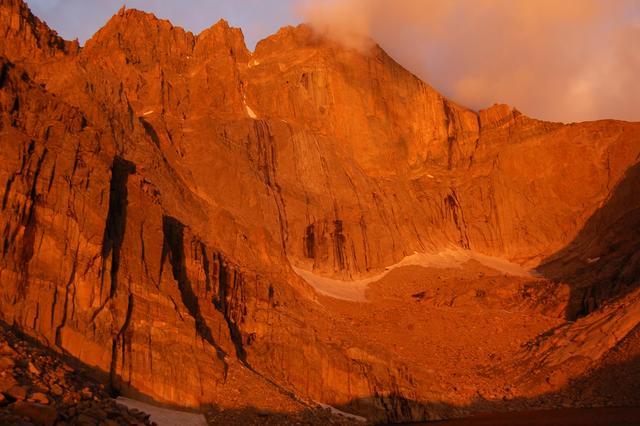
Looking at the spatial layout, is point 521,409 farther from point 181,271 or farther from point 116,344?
point 116,344

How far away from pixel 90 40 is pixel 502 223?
46947mm

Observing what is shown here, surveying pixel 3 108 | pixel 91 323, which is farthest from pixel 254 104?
pixel 91 323

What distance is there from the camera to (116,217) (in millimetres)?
36062

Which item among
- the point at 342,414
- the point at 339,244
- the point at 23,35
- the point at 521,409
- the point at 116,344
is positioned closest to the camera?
the point at 116,344

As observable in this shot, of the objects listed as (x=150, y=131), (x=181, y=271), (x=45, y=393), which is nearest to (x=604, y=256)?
(x=150, y=131)

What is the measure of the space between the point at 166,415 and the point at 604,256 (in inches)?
2059

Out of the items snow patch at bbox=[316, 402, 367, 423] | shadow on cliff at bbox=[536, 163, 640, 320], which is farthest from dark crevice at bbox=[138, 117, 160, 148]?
shadow on cliff at bbox=[536, 163, 640, 320]

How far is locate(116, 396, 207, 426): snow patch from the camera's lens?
2961cm

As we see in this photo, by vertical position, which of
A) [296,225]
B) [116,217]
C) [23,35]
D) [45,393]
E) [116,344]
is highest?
[23,35]

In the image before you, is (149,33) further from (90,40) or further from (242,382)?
(242,382)

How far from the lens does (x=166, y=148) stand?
2618 inches

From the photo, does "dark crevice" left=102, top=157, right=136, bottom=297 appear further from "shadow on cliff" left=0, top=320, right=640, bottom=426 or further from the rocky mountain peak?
the rocky mountain peak

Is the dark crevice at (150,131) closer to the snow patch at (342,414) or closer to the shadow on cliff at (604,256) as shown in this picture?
the snow patch at (342,414)

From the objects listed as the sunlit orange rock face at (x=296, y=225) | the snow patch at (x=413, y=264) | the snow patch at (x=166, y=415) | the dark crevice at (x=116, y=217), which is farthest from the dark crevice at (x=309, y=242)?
the snow patch at (x=166, y=415)
